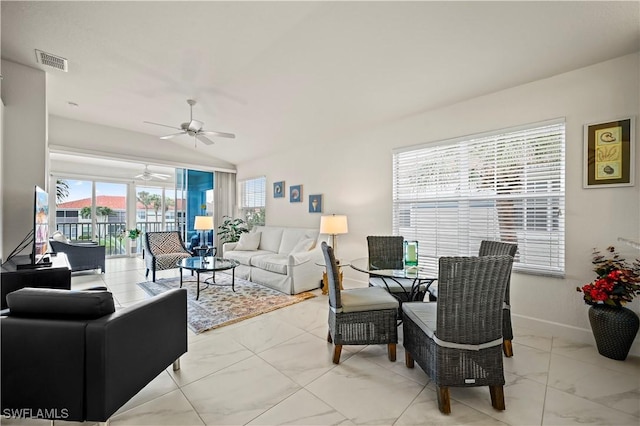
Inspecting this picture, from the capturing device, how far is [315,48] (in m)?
2.85

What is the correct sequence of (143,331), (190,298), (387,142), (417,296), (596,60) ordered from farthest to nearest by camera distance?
(387,142) < (190,298) < (417,296) < (596,60) < (143,331)

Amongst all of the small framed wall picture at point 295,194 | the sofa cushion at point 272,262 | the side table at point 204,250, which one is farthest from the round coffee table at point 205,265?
the small framed wall picture at point 295,194

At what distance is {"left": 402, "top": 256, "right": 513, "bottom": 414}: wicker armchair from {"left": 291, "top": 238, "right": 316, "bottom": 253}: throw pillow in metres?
3.11

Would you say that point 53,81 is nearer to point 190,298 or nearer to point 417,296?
point 190,298

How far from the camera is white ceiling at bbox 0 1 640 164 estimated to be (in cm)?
228

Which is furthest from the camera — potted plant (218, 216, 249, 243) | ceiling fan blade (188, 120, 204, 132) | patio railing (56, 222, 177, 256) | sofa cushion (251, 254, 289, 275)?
patio railing (56, 222, 177, 256)

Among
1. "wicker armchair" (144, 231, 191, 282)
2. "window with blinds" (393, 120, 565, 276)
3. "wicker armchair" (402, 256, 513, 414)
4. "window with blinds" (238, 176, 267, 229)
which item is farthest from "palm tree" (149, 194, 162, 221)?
"wicker armchair" (402, 256, 513, 414)

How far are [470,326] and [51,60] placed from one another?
4.78 metres

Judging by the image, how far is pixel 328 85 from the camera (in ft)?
11.5

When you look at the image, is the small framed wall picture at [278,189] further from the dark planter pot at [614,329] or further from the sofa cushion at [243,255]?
the dark planter pot at [614,329]

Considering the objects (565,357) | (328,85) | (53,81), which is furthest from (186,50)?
(565,357)

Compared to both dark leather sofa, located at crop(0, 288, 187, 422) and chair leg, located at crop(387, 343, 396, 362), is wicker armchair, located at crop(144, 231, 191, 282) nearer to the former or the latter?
dark leather sofa, located at crop(0, 288, 187, 422)

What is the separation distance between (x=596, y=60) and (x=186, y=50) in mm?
3959

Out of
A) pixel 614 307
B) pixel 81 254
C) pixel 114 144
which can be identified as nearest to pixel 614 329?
pixel 614 307
